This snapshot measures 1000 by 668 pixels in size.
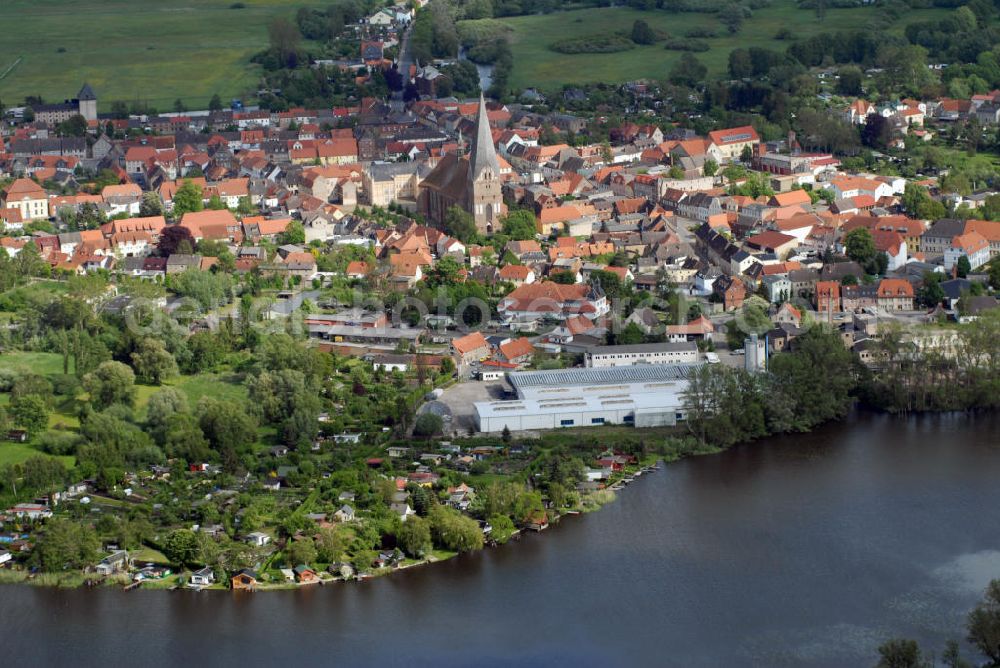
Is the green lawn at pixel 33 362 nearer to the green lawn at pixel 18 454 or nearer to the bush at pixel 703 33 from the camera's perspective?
the green lawn at pixel 18 454

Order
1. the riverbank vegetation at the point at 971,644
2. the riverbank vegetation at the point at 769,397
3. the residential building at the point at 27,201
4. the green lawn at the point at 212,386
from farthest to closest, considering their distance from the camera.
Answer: the residential building at the point at 27,201
the green lawn at the point at 212,386
the riverbank vegetation at the point at 769,397
the riverbank vegetation at the point at 971,644

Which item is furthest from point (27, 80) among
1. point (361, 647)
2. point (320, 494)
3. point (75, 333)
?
point (361, 647)

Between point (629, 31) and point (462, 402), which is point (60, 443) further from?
point (629, 31)

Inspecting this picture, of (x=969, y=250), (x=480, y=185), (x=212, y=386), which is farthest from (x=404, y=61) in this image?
(x=212, y=386)

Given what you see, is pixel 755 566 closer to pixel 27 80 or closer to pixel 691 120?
pixel 691 120

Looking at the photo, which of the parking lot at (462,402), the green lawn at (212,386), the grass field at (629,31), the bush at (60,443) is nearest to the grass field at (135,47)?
the grass field at (629,31)
